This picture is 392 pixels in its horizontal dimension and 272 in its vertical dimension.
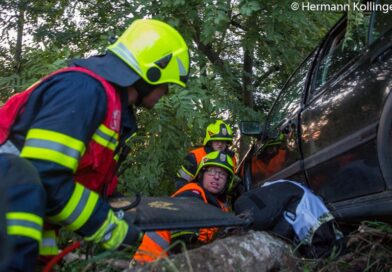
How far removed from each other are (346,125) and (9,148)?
1.84 meters

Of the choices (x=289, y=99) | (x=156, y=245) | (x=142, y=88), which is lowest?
(x=156, y=245)

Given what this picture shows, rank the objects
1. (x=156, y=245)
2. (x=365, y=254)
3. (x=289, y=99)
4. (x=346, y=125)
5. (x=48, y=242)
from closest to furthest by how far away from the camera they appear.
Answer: (x=48, y=242) → (x=365, y=254) → (x=346, y=125) → (x=156, y=245) → (x=289, y=99)

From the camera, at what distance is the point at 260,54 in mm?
5715

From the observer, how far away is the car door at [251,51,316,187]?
12.3 feet

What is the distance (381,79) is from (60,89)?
1.60 m

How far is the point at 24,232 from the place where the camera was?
1660mm

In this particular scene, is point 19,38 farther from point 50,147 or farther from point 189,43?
point 50,147

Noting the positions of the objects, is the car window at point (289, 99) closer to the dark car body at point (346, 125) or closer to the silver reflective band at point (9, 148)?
the dark car body at point (346, 125)

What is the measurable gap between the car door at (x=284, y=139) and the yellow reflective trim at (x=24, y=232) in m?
2.26

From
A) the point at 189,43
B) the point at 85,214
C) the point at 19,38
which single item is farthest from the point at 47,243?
the point at 19,38

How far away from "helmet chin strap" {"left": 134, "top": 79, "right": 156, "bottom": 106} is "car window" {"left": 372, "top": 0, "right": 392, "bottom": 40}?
132 cm

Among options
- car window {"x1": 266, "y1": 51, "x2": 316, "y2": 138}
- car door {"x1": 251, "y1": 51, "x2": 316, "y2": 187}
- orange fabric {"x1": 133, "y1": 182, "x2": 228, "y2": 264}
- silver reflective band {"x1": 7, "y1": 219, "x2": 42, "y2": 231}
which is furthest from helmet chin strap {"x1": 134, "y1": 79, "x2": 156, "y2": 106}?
car window {"x1": 266, "y1": 51, "x2": 316, "y2": 138}

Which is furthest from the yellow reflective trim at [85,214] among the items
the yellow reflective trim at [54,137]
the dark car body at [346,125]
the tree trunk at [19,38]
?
the tree trunk at [19,38]

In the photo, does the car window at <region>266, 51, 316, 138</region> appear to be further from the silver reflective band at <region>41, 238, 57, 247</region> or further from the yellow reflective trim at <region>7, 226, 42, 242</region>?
the yellow reflective trim at <region>7, 226, 42, 242</region>
